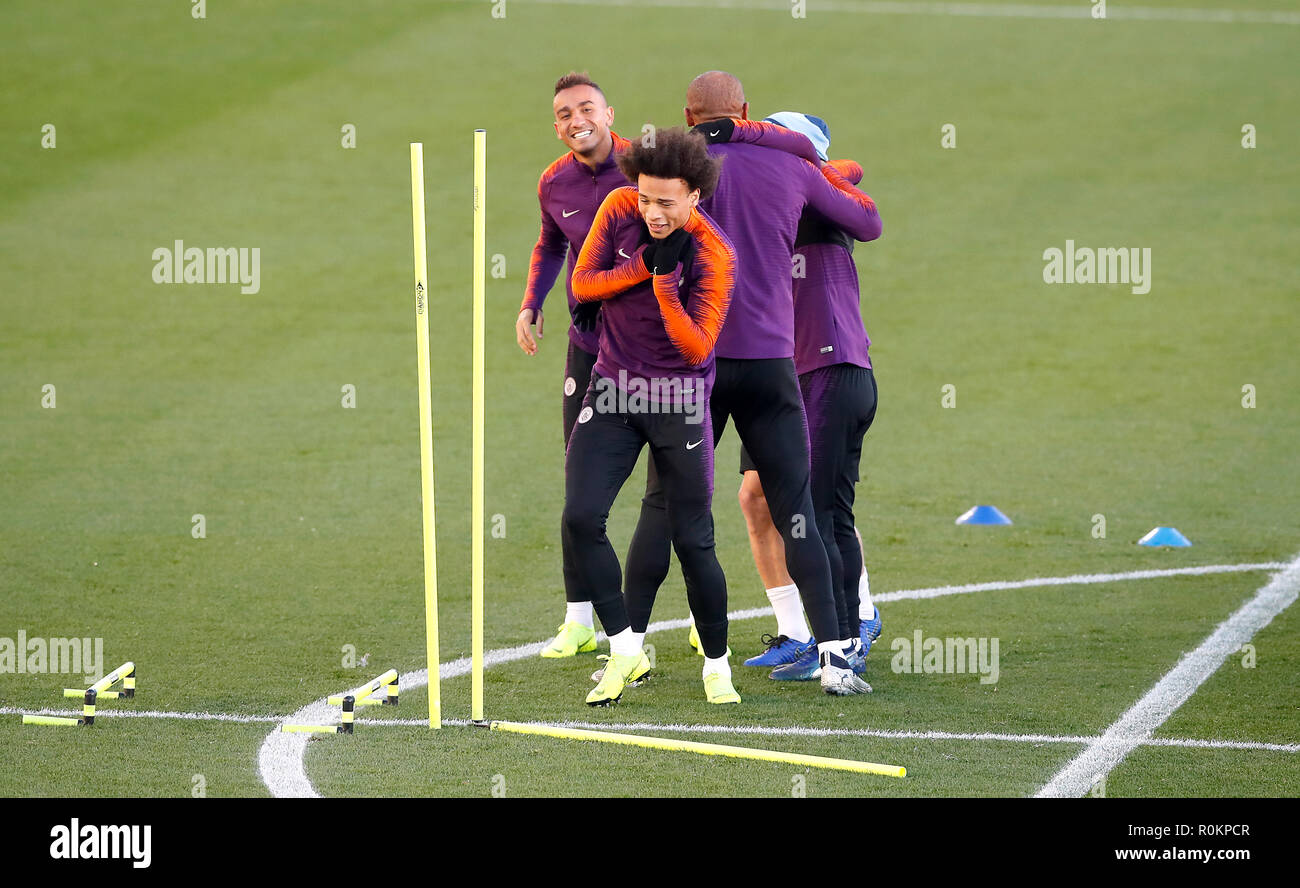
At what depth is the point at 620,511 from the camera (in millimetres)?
11086

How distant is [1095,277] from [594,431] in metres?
13.5

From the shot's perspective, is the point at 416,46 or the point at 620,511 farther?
the point at 416,46

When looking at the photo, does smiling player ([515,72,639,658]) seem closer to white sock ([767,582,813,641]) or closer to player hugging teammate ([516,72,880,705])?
player hugging teammate ([516,72,880,705])

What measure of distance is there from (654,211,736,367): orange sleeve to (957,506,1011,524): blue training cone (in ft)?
15.5

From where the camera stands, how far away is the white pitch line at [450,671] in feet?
19.0

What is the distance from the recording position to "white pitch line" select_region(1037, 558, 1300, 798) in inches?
234

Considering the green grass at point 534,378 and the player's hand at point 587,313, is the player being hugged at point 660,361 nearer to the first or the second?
the player's hand at point 587,313

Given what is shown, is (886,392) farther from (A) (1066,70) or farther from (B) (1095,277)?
(A) (1066,70)

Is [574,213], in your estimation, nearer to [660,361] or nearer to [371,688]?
[660,361]

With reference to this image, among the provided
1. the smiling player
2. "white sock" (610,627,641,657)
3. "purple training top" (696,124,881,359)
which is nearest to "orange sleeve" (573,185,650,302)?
"purple training top" (696,124,881,359)

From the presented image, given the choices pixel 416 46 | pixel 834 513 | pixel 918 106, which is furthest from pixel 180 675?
pixel 416 46

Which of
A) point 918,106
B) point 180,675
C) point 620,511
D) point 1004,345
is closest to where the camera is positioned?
point 180,675

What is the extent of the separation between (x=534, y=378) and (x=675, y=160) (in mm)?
9180

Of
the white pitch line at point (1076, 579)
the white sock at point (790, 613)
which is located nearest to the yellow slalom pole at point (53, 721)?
the white sock at point (790, 613)
